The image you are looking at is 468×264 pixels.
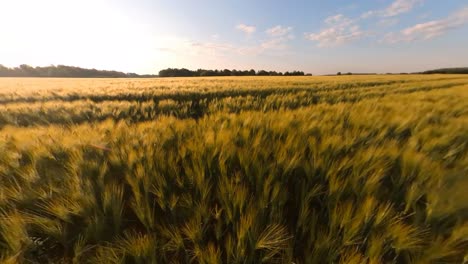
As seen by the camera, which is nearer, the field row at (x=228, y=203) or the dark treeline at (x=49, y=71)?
the field row at (x=228, y=203)

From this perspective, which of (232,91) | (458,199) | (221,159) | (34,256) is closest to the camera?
(34,256)

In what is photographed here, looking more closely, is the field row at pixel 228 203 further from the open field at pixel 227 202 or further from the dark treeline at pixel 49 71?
the dark treeline at pixel 49 71

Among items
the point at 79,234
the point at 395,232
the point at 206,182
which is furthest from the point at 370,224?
the point at 79,234

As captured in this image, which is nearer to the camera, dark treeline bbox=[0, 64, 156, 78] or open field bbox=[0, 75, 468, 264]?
open field bbox=[0, 75, 468, 264]

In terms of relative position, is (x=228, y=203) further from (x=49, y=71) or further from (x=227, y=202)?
(x=49, y=71)

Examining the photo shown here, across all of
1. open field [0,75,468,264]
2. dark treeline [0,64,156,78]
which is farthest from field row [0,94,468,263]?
dark treeline [0,64,156,78]

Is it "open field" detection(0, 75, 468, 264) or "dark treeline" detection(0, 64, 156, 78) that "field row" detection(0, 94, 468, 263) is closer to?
"open field" detection(0, 75, 468, 264)

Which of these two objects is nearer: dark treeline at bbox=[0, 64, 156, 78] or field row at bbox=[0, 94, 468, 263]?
field row at bbox=[0, 94, 468, 263]

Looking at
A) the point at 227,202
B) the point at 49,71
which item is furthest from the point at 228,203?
the point at 49,71

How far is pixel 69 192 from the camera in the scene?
4.29 feet

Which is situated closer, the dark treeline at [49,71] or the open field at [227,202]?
the open field at [227,202]

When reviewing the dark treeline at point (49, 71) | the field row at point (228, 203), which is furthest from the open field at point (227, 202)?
the dark treeline at point (49, 71)

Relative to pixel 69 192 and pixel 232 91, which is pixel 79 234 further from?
pixel 232 91

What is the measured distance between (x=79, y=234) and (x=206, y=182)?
2.09 ft
